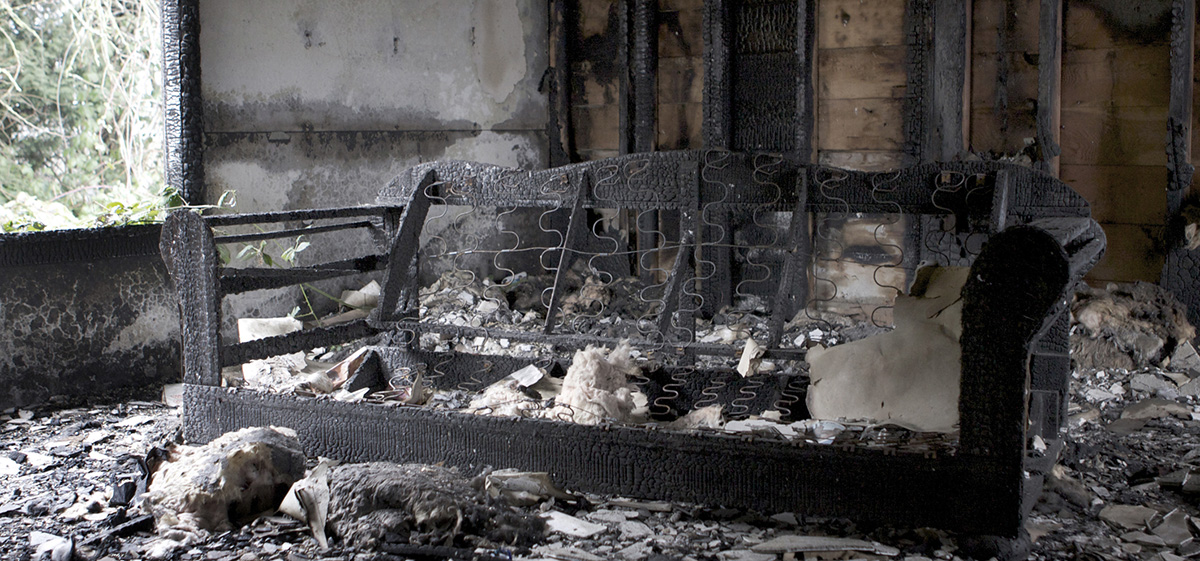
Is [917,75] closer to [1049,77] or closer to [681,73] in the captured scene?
[1049,77]

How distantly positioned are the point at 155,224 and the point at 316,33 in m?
1.53

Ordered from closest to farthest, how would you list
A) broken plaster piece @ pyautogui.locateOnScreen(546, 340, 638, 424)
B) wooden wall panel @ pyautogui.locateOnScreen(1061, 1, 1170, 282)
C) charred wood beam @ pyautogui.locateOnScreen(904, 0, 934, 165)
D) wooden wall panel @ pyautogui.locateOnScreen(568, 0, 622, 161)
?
broken plaster piece @ pyautogui.locateOnScreen(546, 340, 638, 424), wooden wall panel @ pyautogui.locateOnScreen(1061, 1, 1170, 282), charred wood beam @ pyautogui.locateOnScreen(904, 0, 934, 165), wooden wall panel @ pyautogui.locateOnScreen(568, 0, 622, 161)

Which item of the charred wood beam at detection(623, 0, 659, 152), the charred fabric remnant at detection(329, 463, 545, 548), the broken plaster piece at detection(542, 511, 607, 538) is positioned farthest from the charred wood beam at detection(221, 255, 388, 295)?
the charred wood beam at detection(623, 0, 659, 152)

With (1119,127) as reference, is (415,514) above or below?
below

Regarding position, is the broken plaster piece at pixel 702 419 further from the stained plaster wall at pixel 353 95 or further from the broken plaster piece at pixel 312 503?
the stained plaster wall at pixel 353 95

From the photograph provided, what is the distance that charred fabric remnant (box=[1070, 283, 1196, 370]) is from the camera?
15.7 ft

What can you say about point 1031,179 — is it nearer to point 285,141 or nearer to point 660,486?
point 660,486

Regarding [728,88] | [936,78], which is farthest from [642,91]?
[936,78]

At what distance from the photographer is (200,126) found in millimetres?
4898

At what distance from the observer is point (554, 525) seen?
2.81m

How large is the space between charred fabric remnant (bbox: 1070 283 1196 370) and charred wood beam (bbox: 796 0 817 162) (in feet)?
5.94

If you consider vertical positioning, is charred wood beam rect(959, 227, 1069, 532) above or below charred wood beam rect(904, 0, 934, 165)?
below

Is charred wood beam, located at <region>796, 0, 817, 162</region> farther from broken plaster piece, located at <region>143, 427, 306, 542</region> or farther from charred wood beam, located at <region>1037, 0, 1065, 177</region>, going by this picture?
broken plaster piece, located at <region>143, 427, 306, 542</region>

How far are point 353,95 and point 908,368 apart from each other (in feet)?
12.7
